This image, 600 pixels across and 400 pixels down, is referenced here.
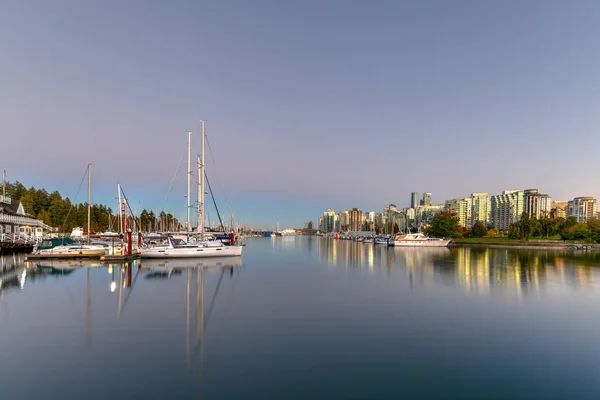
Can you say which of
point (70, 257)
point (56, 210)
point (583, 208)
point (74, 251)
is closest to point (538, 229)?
point (583, 208)

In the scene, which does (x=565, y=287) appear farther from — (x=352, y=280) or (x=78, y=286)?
(x=78, y=286)

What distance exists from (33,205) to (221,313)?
347 ft

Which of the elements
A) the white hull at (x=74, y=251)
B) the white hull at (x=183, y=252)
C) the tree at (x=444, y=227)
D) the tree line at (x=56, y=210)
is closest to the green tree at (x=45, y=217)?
the tree line at (x=56, y=210)

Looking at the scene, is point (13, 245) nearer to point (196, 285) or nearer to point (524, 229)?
point (196, 285)

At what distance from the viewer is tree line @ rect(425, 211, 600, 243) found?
9419 centimetres

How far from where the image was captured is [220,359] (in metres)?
11.2

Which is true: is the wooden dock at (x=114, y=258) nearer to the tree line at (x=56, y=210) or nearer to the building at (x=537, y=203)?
the tree line at (x=56, y=210)

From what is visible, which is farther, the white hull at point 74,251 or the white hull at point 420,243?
the white hull at point 420,243

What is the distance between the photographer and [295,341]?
13078 millimetres

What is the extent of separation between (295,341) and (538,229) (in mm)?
119943

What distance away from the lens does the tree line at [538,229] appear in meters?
94.2

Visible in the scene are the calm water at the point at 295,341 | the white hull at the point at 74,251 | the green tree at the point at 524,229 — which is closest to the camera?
the calm water at the point at 295,341

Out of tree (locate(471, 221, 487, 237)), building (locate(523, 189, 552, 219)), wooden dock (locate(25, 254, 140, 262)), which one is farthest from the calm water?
building (locate(523, 189, 552, 219))

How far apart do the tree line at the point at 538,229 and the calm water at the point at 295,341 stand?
288 feet
